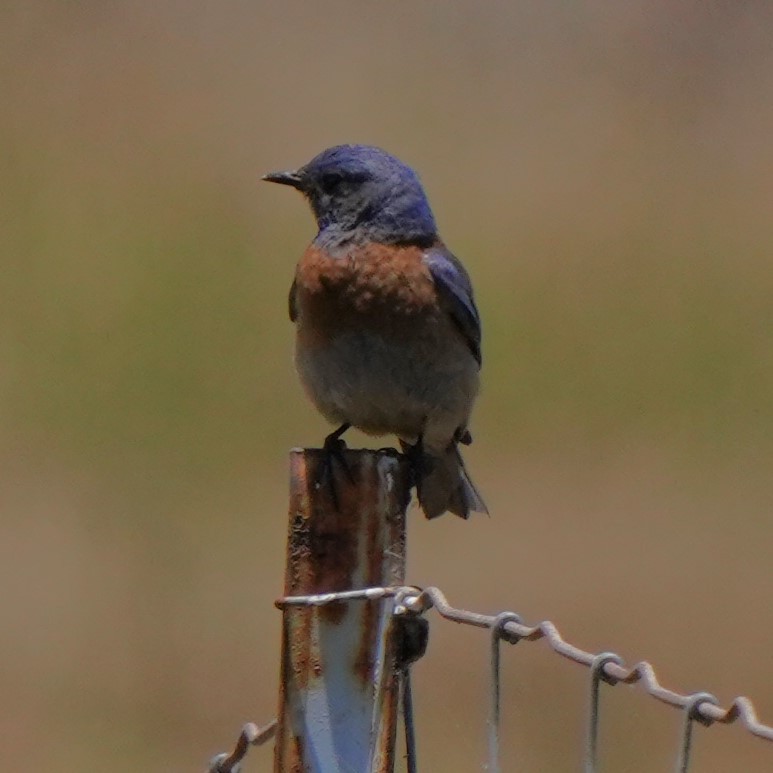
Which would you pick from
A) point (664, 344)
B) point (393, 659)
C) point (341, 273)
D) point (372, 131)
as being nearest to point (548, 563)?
point (664, 344)

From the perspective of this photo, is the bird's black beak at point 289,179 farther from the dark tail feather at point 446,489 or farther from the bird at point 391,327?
the dark tail feather at point 446,489

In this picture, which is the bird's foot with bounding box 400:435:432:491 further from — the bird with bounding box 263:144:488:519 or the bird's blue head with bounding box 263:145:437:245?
the bird's blue head with bounding box 263:145:437:245

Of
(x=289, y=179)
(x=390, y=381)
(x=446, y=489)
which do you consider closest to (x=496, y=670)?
(x=390, y=381)

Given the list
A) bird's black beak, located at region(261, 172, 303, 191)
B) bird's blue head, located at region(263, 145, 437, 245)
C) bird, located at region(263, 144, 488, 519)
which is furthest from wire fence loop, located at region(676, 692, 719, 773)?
bird's black beak, located at region(261, 172, 303, 191)

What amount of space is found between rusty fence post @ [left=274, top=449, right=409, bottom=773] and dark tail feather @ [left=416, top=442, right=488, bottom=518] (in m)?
1.99

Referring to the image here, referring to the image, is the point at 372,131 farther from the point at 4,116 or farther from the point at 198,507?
the point at 198,507

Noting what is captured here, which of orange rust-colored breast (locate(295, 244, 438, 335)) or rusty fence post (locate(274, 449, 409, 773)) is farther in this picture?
orange rust-colored breast (locate(295, 244, 438, 335))

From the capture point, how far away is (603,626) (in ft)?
23.6

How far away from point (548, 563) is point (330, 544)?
463cm

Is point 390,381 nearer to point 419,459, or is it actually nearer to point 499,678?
point 419,459

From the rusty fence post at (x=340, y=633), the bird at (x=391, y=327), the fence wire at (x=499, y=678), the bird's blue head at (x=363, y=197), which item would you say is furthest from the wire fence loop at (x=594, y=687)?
the bird's blue head at (x=363, y=197)

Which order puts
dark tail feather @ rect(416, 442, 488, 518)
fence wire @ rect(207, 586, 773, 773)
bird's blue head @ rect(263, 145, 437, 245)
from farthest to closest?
bird's blue head @ rect(263, 145, 437, 245) → dark tail feather @ rect(416, 442, 488, 518) → fence wire @ rect(207, 586, 773, 773)

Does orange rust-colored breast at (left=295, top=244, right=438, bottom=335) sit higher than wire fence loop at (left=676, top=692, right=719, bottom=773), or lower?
higher

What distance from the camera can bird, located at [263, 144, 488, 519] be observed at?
5.16 meters
